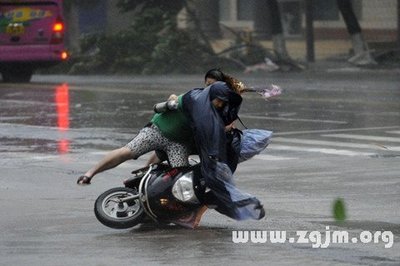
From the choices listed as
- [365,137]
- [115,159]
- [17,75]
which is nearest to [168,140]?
[115,159]

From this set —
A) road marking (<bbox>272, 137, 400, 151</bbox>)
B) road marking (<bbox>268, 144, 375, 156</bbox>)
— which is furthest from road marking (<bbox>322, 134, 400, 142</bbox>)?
road marking (<bbox>268, 144, 375, 156</bbox>)

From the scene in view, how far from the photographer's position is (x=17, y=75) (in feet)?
118

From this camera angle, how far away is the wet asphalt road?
10117 millimetres

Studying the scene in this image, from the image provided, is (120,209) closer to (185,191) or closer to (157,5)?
(185,191)

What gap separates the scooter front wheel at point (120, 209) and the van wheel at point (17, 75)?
2449 cm

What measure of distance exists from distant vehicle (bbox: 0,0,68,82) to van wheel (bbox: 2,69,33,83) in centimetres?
70

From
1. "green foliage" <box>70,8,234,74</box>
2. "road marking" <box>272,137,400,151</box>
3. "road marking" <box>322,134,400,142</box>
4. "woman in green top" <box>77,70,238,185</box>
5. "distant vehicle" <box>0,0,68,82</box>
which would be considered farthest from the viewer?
"green foliage" <box>70,8,234,74</box>

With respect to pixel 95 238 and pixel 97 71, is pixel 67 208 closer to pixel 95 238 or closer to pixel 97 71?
pixel 95 238

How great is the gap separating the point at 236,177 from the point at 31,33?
65.3ft

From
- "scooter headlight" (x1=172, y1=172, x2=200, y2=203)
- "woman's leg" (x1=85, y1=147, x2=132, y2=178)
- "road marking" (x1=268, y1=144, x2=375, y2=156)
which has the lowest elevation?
"road marking" (x1=268, y1=144, x2=375, y2=156)

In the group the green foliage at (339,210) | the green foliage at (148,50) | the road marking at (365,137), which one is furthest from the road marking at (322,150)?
the green foliage at (148,50)

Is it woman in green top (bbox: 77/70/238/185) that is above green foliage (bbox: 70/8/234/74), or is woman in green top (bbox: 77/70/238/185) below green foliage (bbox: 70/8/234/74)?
above

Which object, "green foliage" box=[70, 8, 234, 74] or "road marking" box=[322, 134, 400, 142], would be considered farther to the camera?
"green foliage" box=[70, 8, 234, 74]

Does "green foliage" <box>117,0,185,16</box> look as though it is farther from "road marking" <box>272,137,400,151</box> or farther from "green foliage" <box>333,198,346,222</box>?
"green foliage" <box>333,198,346,222</box>
